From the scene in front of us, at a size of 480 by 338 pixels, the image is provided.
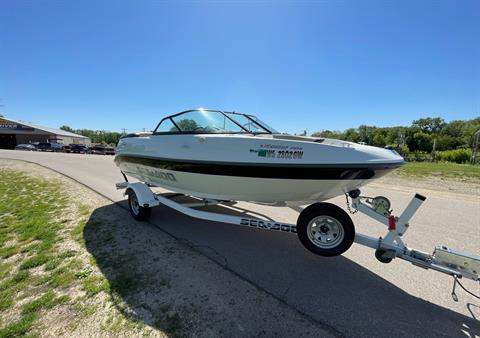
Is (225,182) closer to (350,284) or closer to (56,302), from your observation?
(350,284)

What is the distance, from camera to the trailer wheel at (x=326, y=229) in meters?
3.03

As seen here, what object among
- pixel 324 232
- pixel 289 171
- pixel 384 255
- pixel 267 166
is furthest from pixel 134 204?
pixel 384 255

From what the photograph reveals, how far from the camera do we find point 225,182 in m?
3.70

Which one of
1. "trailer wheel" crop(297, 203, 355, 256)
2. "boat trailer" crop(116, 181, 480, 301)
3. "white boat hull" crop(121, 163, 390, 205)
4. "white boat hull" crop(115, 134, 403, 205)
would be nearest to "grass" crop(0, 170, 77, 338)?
"white boat hull" crop(121, 163, 390, 205)

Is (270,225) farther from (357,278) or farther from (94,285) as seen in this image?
(94,285)

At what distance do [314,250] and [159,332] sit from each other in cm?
197

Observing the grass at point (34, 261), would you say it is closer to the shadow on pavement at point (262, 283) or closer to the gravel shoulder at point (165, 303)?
the gravel shoulder at point (165, 303)

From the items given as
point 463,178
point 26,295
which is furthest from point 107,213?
point 463,178

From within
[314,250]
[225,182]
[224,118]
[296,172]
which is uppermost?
[224,118]

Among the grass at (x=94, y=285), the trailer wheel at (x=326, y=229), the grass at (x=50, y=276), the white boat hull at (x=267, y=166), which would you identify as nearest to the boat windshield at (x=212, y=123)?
the white boat hull at (x=267, y=166)

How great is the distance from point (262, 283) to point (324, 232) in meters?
1.03

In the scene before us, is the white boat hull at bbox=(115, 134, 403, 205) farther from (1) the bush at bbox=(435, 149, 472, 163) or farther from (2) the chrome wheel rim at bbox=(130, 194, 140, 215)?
(1) the bush at bbox=(435, 149, 472, 163)

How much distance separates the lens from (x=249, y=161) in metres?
3.31

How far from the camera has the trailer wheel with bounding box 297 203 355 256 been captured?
119 inches
